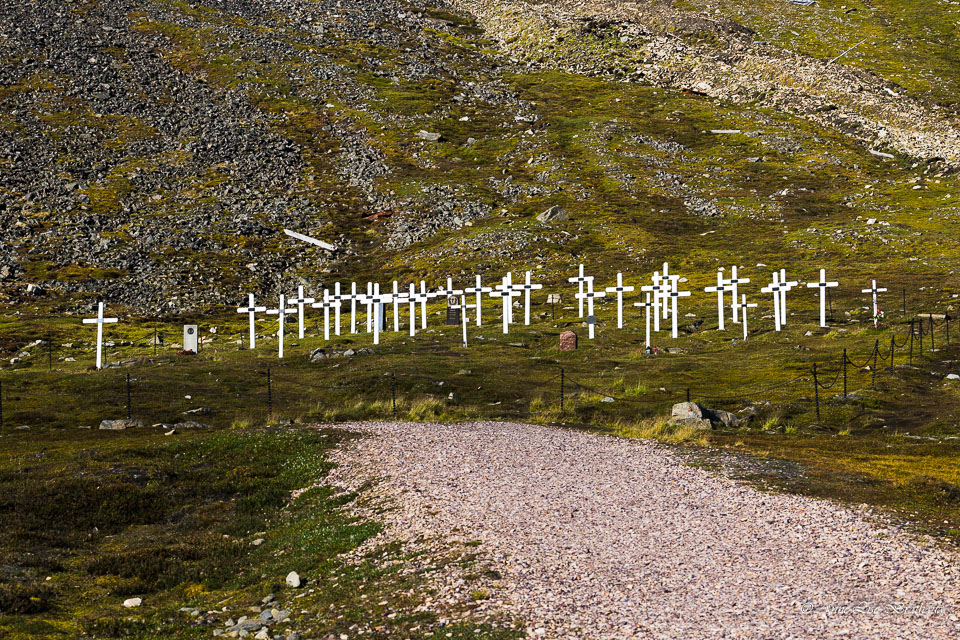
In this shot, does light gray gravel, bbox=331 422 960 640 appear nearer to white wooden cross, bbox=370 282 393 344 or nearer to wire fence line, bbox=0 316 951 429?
wire fence line, bbox=0 316 951 429

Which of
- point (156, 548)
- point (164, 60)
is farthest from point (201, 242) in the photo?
point (156, 548)

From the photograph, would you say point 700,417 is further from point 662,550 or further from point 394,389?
point 662,550

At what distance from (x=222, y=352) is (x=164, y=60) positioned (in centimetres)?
10733

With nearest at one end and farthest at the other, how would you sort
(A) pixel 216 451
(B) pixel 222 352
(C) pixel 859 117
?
(A) pixel 216 451 < (B) pixel 222 352 < (C) pixel 859 117

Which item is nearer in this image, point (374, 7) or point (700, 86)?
point (700, 86)

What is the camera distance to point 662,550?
17734 millimetres

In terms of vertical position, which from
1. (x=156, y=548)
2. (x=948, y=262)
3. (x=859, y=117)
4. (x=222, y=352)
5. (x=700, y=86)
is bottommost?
(x=156, y=548)

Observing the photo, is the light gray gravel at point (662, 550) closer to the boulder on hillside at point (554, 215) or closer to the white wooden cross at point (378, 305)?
the white wooden cross at point (378, 305)

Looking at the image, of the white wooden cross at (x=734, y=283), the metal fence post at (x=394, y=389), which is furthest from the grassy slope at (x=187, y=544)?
the white wooden cross at (x=734, y=283)

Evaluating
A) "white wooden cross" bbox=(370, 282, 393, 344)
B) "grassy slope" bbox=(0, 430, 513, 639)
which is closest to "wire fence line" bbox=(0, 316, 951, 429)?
"grassy slope" bbox=(0, 430, 513, 639)

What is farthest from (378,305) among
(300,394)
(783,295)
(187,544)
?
(187,544)

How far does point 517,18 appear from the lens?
656ft

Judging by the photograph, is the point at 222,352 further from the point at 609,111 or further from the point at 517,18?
the point at 517,18

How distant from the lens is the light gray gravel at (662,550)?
13938 mm
